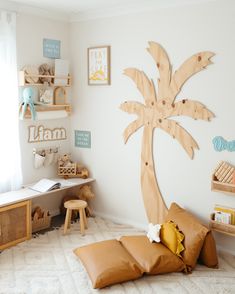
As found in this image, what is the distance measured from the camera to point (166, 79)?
359 cm

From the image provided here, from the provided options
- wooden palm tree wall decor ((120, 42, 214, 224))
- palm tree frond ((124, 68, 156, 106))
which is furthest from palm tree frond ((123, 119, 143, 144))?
palm tree frond ((124, 68, 156, 106))

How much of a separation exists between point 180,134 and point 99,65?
1.27m

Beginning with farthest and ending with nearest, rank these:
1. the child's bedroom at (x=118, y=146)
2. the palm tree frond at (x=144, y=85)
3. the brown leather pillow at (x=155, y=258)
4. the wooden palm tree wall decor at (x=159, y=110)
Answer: the palm tree frond at (x=144, y=85) → the wooden palm tree wall decor at (x=159, y=110) → the child's bedroom at (x=118, y=146) → the brown leather pillow at (x=155, y=258)

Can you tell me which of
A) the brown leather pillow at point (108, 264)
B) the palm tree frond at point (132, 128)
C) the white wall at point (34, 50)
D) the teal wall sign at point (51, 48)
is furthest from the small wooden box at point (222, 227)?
the teal wall sign at point (51, 48)

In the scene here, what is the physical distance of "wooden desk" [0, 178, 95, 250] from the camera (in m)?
3.43

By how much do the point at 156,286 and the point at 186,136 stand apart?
1.42 metres

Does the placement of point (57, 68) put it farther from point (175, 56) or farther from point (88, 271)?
point (88, 271)

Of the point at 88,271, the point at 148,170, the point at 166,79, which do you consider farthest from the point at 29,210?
the point at 166,79

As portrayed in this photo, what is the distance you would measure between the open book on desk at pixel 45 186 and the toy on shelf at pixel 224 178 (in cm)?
162

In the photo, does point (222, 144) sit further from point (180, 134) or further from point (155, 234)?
point (155, 234)

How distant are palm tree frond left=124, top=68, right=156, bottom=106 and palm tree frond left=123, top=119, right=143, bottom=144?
23 cm

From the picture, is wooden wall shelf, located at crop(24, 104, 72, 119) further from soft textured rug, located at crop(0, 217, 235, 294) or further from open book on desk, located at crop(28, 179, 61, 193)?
soft textured rug, located at crop(0, 217, 235, 294)

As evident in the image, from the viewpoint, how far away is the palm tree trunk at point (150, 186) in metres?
3.79

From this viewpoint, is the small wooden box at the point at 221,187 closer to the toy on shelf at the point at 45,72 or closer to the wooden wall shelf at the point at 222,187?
the wooden wall shelf at the point at 222,187
